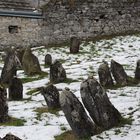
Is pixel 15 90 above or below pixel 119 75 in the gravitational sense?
below

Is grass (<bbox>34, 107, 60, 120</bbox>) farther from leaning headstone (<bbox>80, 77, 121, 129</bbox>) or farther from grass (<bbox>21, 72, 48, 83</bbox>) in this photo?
grass (<bbox>21, 72, 48, 83</bbox>)

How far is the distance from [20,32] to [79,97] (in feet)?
38.1

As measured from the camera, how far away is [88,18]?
25484mm

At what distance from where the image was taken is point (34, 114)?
1202 cm

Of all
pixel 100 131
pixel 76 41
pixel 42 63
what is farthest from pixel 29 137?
pixel 76 41

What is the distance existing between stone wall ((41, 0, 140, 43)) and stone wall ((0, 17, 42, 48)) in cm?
46

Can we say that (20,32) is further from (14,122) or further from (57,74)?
(14,122)

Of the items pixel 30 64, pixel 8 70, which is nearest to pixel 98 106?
pixel 8 70

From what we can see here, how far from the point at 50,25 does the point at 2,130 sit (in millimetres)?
14587

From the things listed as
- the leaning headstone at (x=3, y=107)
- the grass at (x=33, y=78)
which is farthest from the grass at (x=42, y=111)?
the grass at (x=33, y=78)

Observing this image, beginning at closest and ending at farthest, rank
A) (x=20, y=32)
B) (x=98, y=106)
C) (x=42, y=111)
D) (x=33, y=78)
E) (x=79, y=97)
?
(x=98, y=106)
(x=42, y=111)
(x=79, y=97)
(x=33, y=78)
(x=20, y=32)

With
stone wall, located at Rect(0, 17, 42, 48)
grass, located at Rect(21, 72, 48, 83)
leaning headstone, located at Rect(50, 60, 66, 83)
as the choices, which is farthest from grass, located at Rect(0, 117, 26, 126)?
stone wall, located at Rect(0, 17, 42, 48)

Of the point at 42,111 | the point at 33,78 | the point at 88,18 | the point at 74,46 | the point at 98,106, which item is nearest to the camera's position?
the point at 98,106

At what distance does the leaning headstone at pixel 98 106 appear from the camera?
10406mm
